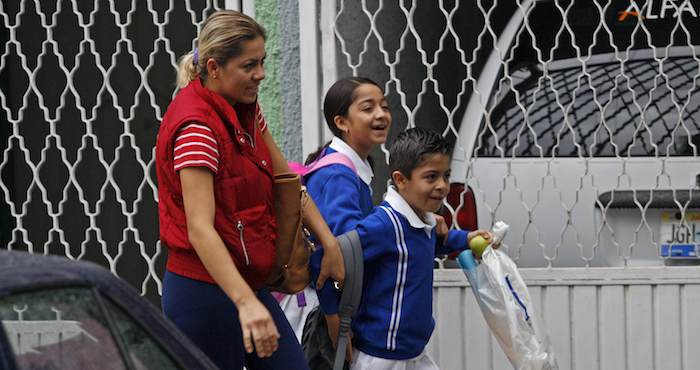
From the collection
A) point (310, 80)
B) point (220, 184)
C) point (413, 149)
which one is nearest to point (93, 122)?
point (310, 80)

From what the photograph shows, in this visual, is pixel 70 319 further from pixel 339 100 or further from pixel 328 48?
pixel 328 48

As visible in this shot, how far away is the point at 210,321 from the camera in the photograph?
348 cm

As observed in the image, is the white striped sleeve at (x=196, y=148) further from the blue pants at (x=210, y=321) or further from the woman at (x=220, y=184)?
the blue pants at (x=210, y=321)

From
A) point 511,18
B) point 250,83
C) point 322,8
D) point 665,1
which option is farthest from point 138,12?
point 250,83

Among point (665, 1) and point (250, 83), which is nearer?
point (250, 83)

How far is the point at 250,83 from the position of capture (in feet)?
11.5

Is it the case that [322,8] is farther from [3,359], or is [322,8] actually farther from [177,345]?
[3,359]

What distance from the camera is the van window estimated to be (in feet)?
17.0

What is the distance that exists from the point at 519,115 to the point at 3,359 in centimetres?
365

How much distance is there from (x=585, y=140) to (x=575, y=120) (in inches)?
3.8

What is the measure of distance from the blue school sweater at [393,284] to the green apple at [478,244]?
0.19 metres

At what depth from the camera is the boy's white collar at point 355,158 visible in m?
4.09

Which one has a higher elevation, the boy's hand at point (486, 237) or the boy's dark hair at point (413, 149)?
the boy's dark hair at point (413, 149)

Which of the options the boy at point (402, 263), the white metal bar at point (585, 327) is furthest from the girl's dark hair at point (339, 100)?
the white metal bar at point (585, 327)
